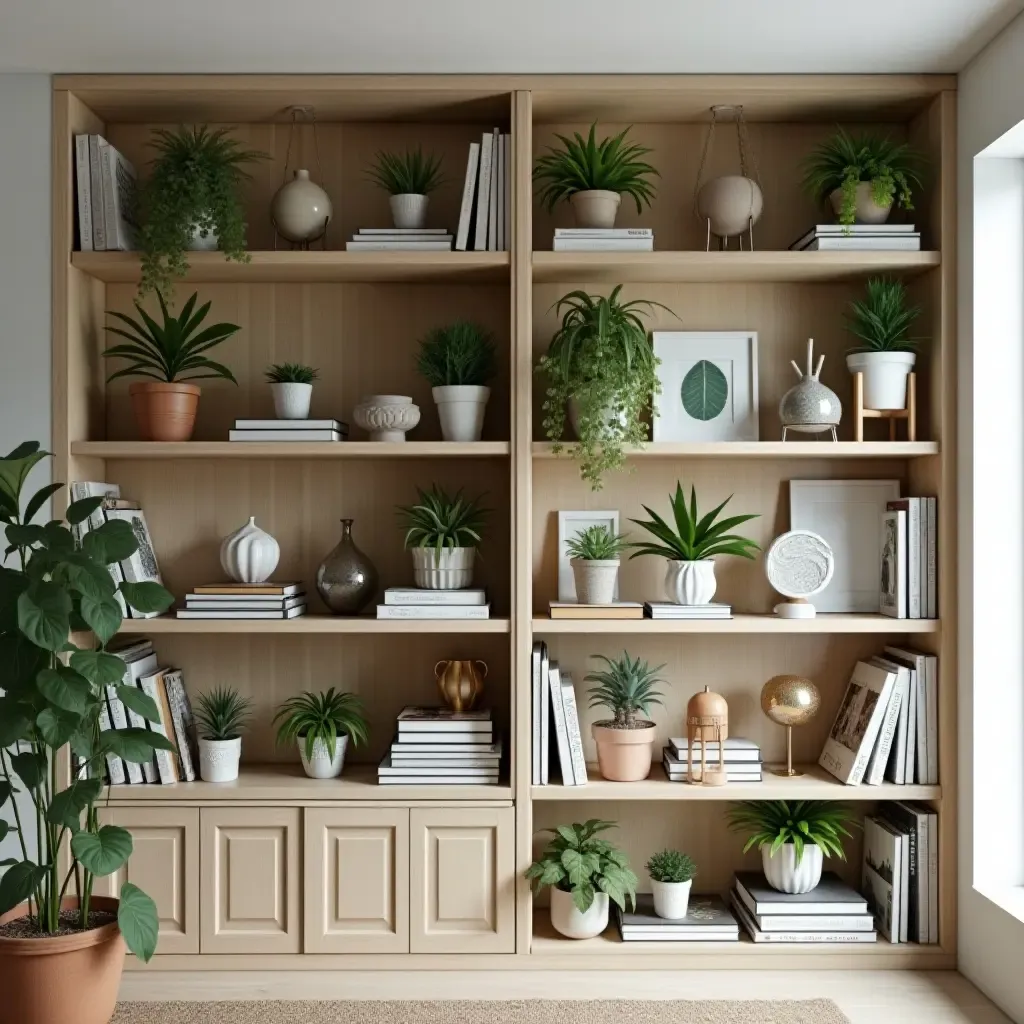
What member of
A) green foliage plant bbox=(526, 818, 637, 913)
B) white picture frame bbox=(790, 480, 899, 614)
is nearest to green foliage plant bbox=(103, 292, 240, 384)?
green foliage plant bbox=(526, 818, 637, 913)

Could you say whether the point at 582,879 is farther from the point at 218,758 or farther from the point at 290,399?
the point at 290,399

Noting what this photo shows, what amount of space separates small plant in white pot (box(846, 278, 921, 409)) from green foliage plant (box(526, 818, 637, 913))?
4.68ft

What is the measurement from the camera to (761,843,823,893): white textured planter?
3123mm

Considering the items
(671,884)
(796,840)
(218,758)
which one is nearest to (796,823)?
(796,840)

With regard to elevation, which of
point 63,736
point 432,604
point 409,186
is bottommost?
point 63,736

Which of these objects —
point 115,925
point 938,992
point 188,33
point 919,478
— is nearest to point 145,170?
point 188,33

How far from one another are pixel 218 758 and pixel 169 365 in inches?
43.4

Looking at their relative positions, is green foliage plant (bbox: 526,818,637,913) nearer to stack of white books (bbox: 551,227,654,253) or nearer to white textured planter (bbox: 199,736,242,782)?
white textured planter (bbox: 199,736,242,782)

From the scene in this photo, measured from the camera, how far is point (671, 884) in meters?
3.11

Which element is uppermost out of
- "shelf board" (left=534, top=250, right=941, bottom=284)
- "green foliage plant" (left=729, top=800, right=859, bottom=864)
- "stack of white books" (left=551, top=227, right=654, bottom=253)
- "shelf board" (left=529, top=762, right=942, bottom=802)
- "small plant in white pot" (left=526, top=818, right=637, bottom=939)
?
"stack of white books" (left=551, top=227, right=654, bottom=253)

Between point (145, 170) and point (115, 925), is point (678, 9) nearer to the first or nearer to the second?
point (145, 170)

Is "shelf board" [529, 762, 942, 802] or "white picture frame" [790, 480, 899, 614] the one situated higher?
"white picture frame" [790, 480, 899, 614]

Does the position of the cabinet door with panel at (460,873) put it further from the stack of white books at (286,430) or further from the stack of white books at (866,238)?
the stack of white books at (866,238)

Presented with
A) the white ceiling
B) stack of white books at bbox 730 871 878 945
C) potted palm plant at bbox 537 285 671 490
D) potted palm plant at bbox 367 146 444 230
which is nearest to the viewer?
the white ceiling
